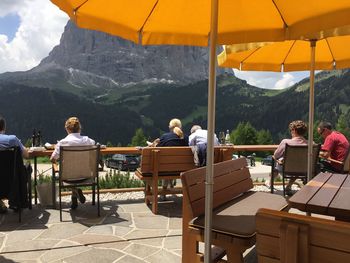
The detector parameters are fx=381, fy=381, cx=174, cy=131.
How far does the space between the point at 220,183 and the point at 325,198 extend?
94cm

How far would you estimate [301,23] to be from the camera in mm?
2678

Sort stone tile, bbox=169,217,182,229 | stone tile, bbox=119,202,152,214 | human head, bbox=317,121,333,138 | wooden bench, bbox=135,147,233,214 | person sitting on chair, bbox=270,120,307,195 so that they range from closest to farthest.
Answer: stone tile, bbox=169,217,182,229
wooden bench, bbox=135,147,233,214
stone tile, bbox=119,202,152,214
person sitting on chair, bbox=270,120,307,195
human head, bbox=317,121,333,138

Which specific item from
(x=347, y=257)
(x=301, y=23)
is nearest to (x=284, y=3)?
(x=301, y=23)

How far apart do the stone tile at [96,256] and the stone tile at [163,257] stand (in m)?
0.32

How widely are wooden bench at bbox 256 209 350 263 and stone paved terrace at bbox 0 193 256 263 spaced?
6.35 ft

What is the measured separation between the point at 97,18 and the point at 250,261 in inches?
102

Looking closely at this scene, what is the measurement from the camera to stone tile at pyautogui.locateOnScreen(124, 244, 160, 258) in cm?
383

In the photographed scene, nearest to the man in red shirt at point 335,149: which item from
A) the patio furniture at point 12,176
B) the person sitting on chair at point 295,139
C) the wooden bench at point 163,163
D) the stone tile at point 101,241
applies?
the person sitting on chair at point 295,139

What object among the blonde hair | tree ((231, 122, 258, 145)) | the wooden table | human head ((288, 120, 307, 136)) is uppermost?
human head ((288, 120, 307, 136))

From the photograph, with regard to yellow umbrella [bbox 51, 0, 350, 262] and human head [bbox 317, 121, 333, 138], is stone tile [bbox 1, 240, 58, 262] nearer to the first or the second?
yellow umbrella [bbox 51, 0, 350, 262]

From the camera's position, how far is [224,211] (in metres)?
3.22

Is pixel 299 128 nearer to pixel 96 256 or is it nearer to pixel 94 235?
pixel 94 235

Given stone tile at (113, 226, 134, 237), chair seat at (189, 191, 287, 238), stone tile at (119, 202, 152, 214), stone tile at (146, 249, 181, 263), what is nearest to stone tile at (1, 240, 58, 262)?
stone tile at (113, 226, 134, 237)

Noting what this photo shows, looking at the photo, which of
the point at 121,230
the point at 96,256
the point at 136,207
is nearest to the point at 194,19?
the point at 96,256
